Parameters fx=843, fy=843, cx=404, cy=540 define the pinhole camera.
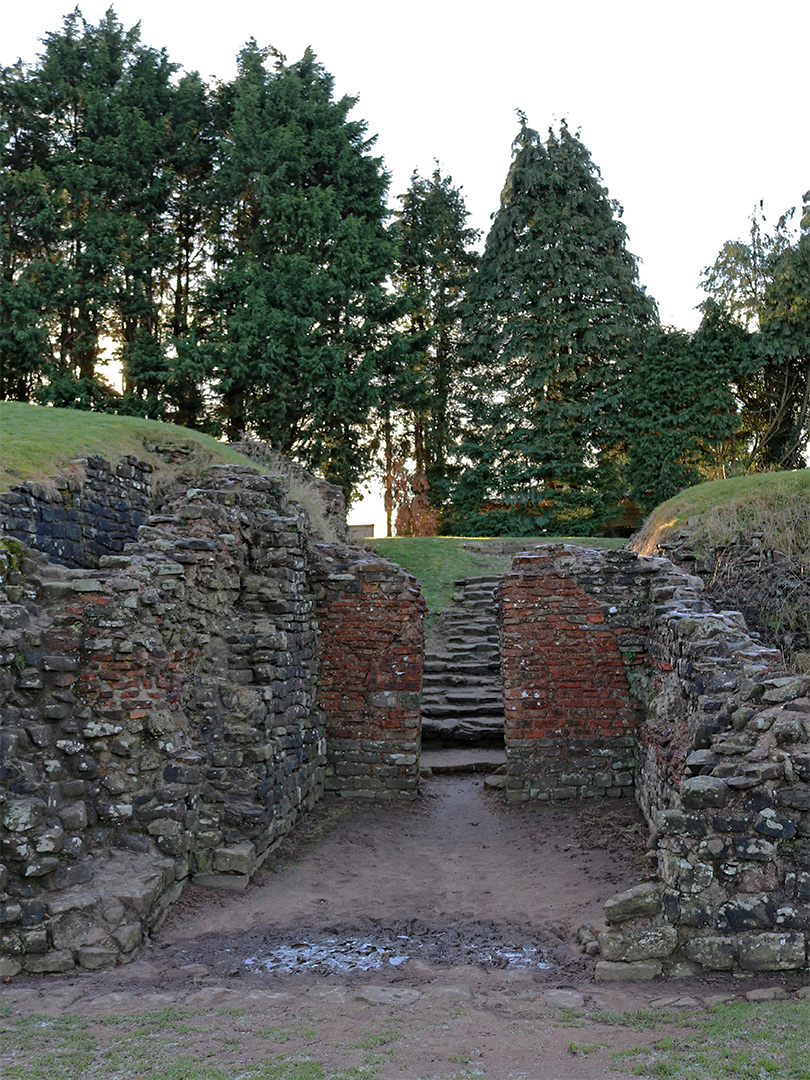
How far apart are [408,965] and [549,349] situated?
78.9ft

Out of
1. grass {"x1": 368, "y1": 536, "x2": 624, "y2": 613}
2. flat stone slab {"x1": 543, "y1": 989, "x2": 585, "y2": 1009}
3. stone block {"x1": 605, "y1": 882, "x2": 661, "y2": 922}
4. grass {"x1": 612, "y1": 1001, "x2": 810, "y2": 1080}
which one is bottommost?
flat stone slab {"x1": 543, "y1": 989, "x2": 585, "y2": 1009}

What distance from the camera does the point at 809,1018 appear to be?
14.3 ft

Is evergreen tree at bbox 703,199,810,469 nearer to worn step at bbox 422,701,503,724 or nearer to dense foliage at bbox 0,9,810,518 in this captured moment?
dense foliage at bbox 0,9,810,518

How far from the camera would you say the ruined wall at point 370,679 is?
397 inches

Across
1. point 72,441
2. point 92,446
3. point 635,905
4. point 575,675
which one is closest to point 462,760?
point 575,675

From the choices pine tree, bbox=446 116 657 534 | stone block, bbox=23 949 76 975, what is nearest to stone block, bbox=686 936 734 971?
stone block, bbox=23 949 76 975

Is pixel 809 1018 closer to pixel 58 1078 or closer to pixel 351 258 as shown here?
pixel 58 1078

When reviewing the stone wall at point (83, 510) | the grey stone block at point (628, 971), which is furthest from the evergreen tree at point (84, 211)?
the grey stone block at point (628, 971)

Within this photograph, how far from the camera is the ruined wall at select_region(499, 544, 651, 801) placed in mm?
9672

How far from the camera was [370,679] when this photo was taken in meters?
10.2

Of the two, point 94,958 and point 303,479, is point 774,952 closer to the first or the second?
point 94,958

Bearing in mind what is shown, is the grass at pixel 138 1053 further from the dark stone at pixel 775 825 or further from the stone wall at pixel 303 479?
the stone wall at pixel 303 479

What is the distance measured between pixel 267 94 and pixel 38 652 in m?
24.3

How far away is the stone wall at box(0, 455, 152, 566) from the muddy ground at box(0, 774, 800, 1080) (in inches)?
201
